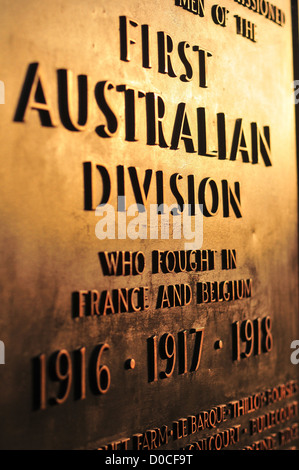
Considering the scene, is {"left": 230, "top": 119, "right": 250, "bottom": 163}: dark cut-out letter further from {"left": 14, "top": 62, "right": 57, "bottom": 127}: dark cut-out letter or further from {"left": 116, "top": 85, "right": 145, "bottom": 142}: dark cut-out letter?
{"left": 14, "top": 62, "right": 57, "bottom": 127}: dark cut-out letter

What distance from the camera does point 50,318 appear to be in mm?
2488

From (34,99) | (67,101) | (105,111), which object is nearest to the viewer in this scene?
(34,99)

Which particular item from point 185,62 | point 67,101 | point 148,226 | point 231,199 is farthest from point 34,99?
point 231,199

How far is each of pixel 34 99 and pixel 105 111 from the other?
0.41m

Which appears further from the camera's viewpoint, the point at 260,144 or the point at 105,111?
the point at 260,144

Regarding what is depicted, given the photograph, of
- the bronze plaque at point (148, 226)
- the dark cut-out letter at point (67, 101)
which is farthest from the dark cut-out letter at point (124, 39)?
the dark cut-out letter at point (67, 101)

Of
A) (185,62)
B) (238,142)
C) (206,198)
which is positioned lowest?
(206,198)

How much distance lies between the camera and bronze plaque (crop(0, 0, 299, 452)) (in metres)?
2.42

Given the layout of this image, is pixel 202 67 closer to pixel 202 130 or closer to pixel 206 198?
pixel 202 130

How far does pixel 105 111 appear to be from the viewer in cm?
277

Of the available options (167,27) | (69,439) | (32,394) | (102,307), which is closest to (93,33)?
(167,27)

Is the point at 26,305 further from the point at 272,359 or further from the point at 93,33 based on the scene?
the point at 272,359

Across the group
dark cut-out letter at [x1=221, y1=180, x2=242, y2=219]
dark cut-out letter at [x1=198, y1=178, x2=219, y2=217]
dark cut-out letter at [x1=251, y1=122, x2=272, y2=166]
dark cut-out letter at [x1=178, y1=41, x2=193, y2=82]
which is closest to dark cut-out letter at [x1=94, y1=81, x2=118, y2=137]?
dark cut-out letter at [x1=178, y1=41, x2=193, y2=82]

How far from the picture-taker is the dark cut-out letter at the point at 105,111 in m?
2.74
